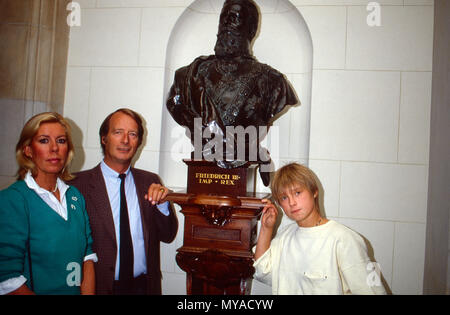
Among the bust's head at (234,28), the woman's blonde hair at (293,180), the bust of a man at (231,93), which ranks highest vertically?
the bust's head at (234,28)

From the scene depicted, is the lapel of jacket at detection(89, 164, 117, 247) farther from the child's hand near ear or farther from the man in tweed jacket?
the child's hand near ear

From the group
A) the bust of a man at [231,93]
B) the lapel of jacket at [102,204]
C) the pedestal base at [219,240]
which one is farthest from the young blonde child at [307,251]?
the lapel of jacket at [102,204]

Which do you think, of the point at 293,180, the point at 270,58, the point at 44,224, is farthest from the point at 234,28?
the point at 44,224

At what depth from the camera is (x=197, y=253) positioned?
6.53 feet

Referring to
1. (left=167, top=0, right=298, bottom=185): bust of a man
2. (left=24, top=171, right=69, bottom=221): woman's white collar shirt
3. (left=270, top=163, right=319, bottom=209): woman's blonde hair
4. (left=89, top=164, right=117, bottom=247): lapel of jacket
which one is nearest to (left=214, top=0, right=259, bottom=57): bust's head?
(left=167, top=0, right=298, bottom=185): bust of a man

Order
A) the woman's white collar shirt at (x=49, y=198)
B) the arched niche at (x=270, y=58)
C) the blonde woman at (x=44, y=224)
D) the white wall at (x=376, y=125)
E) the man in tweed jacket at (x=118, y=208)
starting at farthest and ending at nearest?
the arched niche at (x=270, y=58) → the white wall at (x=376, y=125) → the man in tweed jacket at (x=118, y=208) → the woman's white collar shirt at (x=49, y=198) → the blonde woman at (x=44, y=224)

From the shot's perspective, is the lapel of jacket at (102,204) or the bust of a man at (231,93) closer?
the lapel of jacket at (102,204)

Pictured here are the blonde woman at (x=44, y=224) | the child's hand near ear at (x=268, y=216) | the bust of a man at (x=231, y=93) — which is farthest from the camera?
the bust of a man at (x=231, y=93)

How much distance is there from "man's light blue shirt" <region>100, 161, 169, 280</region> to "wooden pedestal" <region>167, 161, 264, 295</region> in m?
0.26

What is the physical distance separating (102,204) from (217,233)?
0.69 meters

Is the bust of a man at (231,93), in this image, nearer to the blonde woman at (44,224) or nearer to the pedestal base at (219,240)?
the pedestal base at (219,240)

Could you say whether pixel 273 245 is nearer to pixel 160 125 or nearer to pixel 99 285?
pixel 99 285

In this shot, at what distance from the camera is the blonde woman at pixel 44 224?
159 centimetres
